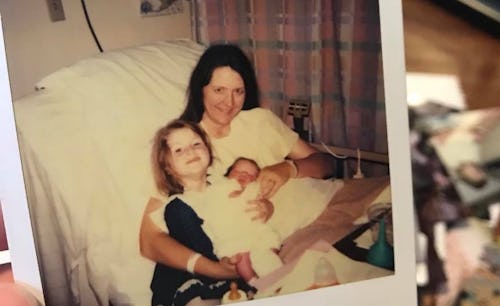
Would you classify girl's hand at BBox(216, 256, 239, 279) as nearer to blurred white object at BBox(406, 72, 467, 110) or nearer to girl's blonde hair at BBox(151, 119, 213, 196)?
girl's blonde hair at BBox(151, 119, 213, 196)

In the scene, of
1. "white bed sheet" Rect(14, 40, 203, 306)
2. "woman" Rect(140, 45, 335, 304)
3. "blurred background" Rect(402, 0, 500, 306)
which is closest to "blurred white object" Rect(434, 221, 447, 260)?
"blurred background" Rect(402, 0, 500, 306)

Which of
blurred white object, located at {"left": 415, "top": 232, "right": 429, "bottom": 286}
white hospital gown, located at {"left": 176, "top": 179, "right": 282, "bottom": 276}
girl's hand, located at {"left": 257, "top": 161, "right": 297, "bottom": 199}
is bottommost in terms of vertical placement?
blurred white object, located at {"left": 415, "top": 232, "right": 429, "bottom": 286}

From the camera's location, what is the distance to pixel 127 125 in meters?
0.47

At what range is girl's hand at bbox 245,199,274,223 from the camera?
49 centimetres

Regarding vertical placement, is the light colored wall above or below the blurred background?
above

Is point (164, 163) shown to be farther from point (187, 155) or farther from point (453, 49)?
point (453, 49)

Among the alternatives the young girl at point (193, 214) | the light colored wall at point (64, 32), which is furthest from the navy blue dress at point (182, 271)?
the light colored wall at point (64, 32)

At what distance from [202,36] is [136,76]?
6cm

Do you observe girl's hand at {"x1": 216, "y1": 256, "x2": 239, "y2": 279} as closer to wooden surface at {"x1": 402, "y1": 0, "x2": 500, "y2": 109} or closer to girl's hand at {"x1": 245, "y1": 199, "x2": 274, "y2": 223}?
girl's hand at {"x1": 245, "y1": 199, "x2": 274, "y2": 223}

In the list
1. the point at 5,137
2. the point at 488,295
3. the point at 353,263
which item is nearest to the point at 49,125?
the point at 5,137

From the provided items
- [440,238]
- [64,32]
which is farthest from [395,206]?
[64,32]

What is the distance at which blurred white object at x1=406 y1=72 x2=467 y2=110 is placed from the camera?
20.4 inches

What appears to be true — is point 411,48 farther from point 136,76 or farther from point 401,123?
point 136,76

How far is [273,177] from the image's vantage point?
1.62 ft
